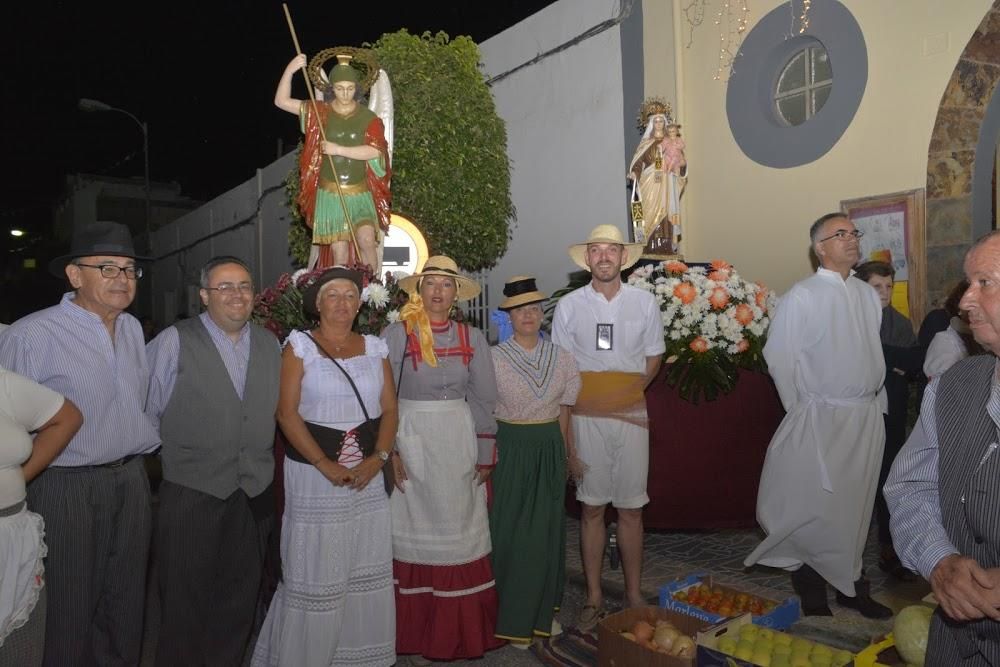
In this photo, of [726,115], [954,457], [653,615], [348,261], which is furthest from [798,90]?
[954,457]

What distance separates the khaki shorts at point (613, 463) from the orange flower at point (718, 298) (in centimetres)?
146

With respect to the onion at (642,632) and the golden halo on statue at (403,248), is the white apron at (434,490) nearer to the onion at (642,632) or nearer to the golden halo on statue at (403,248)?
the onion at (642,632)

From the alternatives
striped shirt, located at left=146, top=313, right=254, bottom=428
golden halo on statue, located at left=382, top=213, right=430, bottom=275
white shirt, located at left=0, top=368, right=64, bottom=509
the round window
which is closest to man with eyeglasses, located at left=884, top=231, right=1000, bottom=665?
striped shirt, located at left=146, top=313, right=254, bottom=428

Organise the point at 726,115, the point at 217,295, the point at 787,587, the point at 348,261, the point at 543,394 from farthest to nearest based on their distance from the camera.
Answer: the point at 726,115, the point at 348,261, the point at 787,587, the point at 543,394, the point at 217,295

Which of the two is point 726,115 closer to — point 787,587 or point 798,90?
point 798,90

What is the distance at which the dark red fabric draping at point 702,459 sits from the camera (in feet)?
16.6

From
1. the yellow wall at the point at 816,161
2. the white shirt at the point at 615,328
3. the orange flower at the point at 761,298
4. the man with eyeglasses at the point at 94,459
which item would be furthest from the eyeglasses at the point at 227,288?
the yellow wall at the point at 816,161

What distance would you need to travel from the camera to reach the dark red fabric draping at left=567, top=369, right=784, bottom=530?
5070 millimetres

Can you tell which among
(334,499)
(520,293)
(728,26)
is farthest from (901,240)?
(334,499)

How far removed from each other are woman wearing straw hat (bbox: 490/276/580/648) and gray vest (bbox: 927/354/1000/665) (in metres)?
2.10

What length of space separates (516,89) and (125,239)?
9.46m

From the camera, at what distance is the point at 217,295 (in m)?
3.28

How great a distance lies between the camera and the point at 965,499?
2029 mm

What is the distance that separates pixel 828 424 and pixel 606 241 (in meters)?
1.58
